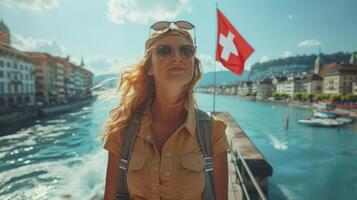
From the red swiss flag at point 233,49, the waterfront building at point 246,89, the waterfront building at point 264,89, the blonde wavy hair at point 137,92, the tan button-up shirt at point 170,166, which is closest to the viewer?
the tan button-up shirt at point 170,166

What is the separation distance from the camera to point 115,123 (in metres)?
1.78

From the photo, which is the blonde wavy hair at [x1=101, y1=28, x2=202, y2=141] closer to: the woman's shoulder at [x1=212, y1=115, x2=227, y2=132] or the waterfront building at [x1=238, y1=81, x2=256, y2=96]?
the woman's shoulder at [x1=212, y1=115, x2=227, y2=132]

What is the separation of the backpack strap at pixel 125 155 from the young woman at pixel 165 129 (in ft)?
0.11

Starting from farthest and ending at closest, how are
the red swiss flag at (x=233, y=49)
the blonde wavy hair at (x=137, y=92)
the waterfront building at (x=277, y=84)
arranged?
1. the waterfront building at (x=277, y=84)
2. the red swiss flag at (x=233, y=49)
3. the blonde wavy hair at (x=137, y=92)

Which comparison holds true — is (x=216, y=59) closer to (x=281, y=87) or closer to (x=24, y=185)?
(x=24, y=185)

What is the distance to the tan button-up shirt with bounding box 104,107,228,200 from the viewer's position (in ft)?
5.24

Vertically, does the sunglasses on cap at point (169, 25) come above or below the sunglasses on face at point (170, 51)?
above

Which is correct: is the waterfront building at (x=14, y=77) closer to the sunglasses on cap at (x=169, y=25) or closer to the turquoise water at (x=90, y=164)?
the turquoise water at (x=90, y=164)

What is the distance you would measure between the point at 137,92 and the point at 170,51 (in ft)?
1.56

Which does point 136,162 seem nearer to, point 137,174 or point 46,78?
point 137,174

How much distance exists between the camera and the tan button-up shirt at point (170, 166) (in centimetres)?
160

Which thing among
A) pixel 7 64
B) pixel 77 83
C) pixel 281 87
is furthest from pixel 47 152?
pixel 281 87

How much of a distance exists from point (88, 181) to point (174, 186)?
45.2 ft

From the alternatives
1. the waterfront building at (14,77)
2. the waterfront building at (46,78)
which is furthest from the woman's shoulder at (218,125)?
the waterfront building at (46,78)
